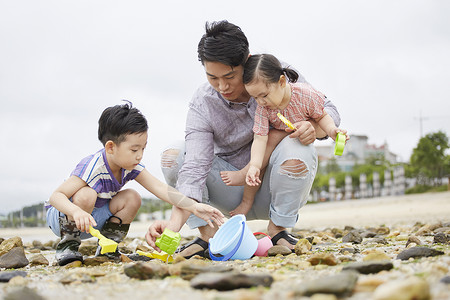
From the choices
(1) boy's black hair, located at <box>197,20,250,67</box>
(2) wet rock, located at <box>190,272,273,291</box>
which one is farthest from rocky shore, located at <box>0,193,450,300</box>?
(1) boy's black hair, located at <box>197,20,250,67</box>

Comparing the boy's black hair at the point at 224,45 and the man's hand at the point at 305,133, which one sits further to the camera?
the man's hand at the point at 305,133

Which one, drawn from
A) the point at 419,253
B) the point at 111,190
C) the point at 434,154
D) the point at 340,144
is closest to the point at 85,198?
the point at 111,190

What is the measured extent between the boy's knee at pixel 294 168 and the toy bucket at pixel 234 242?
0.59m

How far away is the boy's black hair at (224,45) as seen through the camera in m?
3.29

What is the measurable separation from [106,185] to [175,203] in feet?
1.84

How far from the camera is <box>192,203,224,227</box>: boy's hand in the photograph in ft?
10.4

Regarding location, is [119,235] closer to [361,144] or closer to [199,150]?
[199,150]

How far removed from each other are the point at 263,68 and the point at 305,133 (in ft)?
1.98

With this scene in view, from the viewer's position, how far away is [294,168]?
349 cm

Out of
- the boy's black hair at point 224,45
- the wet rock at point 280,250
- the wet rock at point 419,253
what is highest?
the boy's black hair at point 224,45

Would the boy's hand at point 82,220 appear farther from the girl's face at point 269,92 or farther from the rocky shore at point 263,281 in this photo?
the girl's face at point 269,92

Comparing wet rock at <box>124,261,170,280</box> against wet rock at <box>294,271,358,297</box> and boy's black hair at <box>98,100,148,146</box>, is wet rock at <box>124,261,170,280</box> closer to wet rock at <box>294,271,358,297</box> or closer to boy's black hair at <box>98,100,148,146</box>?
wet rock at <box>294,271,358,297</box>

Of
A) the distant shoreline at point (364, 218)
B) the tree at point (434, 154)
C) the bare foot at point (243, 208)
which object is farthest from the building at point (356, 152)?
the bare foot at point (243, 208)

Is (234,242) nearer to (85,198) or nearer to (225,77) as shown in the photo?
(85,198)
